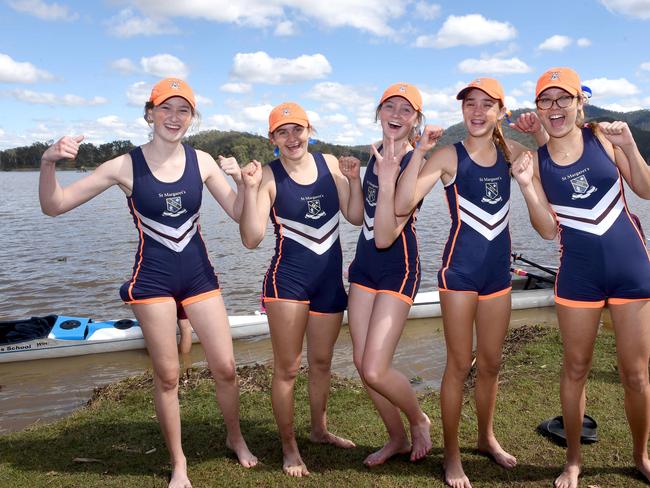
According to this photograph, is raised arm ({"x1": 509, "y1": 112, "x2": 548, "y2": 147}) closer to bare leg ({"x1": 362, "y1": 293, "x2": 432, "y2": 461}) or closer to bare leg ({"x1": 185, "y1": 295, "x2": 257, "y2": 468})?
bare leg ({"x1": 362, "y1": 293, "x2": 432, "y2": 461})

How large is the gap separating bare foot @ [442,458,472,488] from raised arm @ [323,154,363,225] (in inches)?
75.4

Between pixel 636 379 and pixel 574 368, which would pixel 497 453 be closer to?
pixel 574 368

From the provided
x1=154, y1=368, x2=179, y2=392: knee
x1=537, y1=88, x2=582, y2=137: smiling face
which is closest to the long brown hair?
x1=537, y1=88, x2=582, y2=137: smiling face

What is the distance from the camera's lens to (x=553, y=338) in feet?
26.2

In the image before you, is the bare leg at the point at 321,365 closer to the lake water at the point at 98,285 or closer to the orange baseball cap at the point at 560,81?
the orange baseball cap at the point at 560,81

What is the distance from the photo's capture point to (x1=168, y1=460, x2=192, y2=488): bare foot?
4086mm

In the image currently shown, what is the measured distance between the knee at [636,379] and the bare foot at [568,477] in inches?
27.5

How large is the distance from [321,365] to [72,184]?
2.28 meters

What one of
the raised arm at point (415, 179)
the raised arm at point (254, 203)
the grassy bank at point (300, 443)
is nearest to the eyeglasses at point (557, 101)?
the raised arm at point (415, 179)

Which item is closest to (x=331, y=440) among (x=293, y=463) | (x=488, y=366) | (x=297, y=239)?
(x=293, y=463)

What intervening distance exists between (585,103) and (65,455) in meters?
5.02

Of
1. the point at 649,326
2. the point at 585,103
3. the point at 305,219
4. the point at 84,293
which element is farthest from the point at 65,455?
the point at 84,293

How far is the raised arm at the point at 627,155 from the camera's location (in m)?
3.64

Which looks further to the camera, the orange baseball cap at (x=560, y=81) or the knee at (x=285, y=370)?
the knee at (x=285, y=370)
